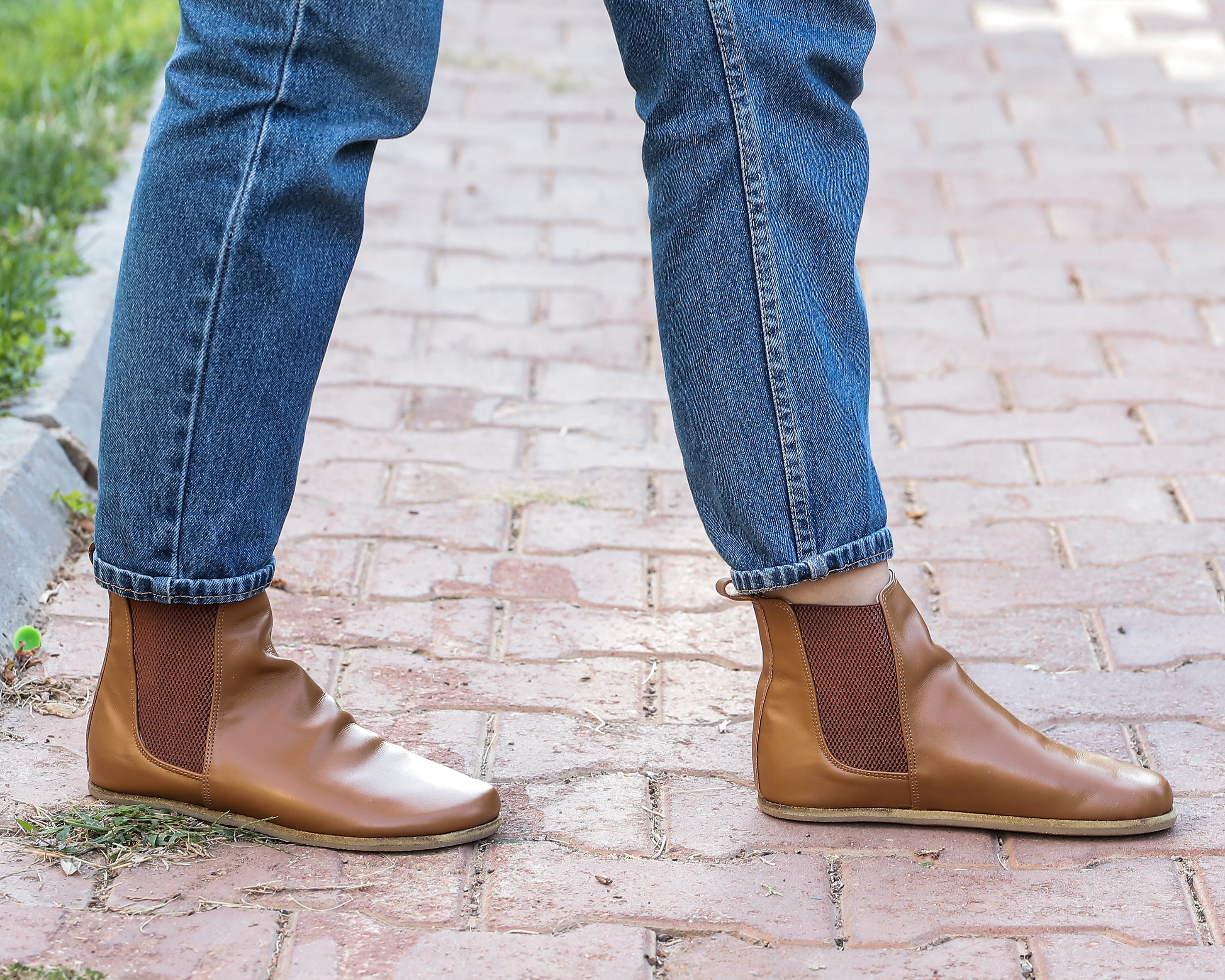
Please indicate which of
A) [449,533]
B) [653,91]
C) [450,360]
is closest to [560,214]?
[450,360]

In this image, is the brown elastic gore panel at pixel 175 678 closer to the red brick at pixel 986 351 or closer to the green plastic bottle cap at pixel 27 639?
the green plastic bottle cap at pixel 27 639

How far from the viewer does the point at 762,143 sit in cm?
137

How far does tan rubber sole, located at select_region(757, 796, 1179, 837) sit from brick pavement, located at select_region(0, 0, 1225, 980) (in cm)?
2

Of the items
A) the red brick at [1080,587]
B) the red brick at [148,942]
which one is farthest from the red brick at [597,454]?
the red brick at [148,942]

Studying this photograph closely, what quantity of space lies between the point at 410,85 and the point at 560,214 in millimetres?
2048

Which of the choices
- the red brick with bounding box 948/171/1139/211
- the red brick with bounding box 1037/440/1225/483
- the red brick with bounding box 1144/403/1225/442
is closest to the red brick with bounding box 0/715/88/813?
the red brick with bounding box 1037/440/1225/483

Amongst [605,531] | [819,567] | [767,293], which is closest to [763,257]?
[767,293]

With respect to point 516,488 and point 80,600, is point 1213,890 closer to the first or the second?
point 516,488

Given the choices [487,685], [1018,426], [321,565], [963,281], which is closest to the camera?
[487,685]

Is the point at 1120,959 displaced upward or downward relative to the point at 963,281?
upward

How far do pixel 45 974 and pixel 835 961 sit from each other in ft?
2.34

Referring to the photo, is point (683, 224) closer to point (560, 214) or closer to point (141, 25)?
point (560, 214)

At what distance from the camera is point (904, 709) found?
1.52 metres

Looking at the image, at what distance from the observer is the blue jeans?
131cm
